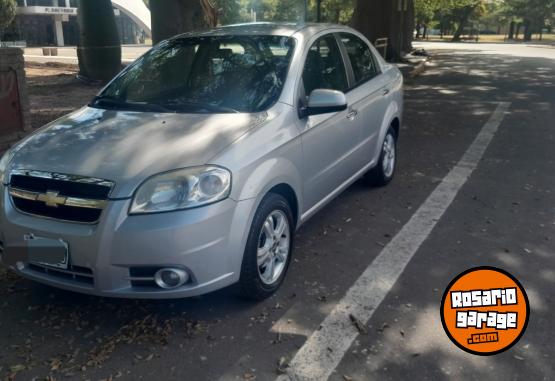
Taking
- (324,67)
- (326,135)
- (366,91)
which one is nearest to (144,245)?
(326,135)

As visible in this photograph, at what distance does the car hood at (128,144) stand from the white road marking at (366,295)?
1.23 meters

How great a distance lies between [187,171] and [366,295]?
147 cm

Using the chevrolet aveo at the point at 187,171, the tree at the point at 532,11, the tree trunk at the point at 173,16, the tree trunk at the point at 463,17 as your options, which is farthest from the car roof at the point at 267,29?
the tree at the point at 532,11

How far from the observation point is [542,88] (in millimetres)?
13898

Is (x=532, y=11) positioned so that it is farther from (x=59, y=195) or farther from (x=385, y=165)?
(x=59, y=195)

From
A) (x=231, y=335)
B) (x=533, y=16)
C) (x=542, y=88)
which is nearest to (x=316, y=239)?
(x=231, y=335)

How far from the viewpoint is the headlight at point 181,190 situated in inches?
117

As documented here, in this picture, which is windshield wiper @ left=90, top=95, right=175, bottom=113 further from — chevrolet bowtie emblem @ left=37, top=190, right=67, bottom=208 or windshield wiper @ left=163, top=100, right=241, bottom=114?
chevrolet bowtie emblem @ left=37, top=190, right=67, bottom=208

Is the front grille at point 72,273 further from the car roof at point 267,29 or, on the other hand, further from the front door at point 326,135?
the car roof at point 267,29

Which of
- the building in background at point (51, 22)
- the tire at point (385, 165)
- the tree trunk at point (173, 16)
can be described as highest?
the building in background at point (51, 22)

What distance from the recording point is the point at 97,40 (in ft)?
43.8

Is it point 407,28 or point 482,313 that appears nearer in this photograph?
point 482,313

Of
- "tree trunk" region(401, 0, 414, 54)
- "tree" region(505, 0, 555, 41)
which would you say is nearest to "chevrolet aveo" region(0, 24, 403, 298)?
"tree trunk" region(401, 0, 414, 54)

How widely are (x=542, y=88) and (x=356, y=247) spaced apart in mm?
11675
